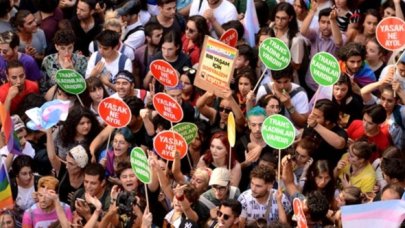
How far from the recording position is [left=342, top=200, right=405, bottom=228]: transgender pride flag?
1294cm

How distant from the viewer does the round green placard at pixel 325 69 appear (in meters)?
15.2

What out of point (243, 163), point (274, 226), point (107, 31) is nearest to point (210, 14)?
point (107, 31)

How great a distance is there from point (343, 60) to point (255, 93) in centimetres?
89

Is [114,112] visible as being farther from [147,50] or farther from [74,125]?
[147,50]

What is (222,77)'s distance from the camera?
15.9 meters

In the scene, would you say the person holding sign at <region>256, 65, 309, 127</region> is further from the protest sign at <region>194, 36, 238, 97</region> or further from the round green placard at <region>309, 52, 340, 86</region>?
the round green placard at <region>309, 52, 340, 86</region>

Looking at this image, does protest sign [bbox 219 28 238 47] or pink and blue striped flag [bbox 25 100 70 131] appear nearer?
pink and blue striped flag [bbox 25 100 70 131]

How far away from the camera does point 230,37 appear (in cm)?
1675

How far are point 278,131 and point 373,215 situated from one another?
191 cm

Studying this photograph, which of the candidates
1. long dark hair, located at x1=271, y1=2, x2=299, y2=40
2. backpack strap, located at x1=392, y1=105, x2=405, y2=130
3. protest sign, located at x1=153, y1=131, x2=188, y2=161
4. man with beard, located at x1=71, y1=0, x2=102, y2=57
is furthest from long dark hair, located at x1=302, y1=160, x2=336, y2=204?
man with beard, located at x1=71, y1=0, x2=102, y2=57

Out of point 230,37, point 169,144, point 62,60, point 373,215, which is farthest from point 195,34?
point 373,215

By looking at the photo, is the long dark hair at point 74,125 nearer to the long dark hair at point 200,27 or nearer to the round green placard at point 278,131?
the long dark hair at point 200,27

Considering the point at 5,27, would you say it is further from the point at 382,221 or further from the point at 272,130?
the point at 382,221

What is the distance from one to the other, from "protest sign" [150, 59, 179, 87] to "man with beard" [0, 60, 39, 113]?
142cm
